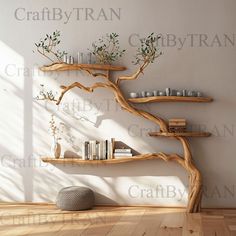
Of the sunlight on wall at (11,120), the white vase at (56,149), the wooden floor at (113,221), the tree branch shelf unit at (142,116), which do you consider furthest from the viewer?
the sunlight on wall at (11,120)

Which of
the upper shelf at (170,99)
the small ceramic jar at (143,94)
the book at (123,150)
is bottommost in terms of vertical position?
the book at (123,150)

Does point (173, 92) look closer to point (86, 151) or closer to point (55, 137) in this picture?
point (86, 151)

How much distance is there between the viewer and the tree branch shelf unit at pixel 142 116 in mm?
5504

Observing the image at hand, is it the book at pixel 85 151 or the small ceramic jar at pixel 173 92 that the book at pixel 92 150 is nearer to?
the book at pixel 85 151

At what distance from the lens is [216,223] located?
4934mm

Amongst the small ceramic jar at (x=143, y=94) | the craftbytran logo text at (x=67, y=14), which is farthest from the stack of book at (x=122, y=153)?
the craftbytran logo text at (x=67, y=14)

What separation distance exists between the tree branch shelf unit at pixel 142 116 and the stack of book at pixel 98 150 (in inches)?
2.6

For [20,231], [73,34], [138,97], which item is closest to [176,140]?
[138,97]

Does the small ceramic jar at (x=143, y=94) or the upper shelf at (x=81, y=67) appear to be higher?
the upper shelf at (x=81, y=67)

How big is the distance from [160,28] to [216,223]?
2.31m

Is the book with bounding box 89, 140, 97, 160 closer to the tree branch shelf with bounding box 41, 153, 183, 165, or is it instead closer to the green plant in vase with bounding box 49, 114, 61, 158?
the tree branch shelf with bounding box 41, 153, 183, 165

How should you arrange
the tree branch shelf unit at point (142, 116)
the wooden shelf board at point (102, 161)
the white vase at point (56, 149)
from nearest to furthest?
1. the tree branch shelf unit at point (142, 116)
2. the wooden shelf board at point (102, 161)
3. the white vase at point (56, 149)

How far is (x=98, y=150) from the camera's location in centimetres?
575

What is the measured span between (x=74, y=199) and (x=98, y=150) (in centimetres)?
64
